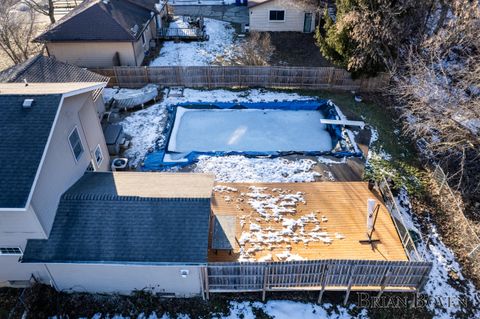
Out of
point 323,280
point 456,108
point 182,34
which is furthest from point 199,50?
point 323,280

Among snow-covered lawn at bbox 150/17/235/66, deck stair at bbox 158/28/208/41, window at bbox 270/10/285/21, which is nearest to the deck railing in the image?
snow-covered lawn at bbox 150/17/235/66

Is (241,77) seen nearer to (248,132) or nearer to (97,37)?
(248,132)

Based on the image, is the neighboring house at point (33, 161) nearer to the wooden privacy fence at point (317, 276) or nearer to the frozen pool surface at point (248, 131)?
the wooden privacy fence at point (317, 276)

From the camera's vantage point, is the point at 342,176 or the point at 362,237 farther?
the point at 342,176

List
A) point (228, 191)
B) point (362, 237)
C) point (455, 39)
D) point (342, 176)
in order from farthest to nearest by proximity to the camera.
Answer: point (455, 39)
point (342, 176)
point (228, 191)
point (362, 237)

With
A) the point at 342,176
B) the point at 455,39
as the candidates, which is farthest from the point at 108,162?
Result: the point at 455,39

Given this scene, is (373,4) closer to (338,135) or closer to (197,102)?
(338,135)

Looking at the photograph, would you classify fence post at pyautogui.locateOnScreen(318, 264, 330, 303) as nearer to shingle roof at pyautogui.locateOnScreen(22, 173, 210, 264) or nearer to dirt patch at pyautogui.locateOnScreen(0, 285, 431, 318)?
dirt patch at pyautogui.locateOnScreen(0, 285, 431, 318)
